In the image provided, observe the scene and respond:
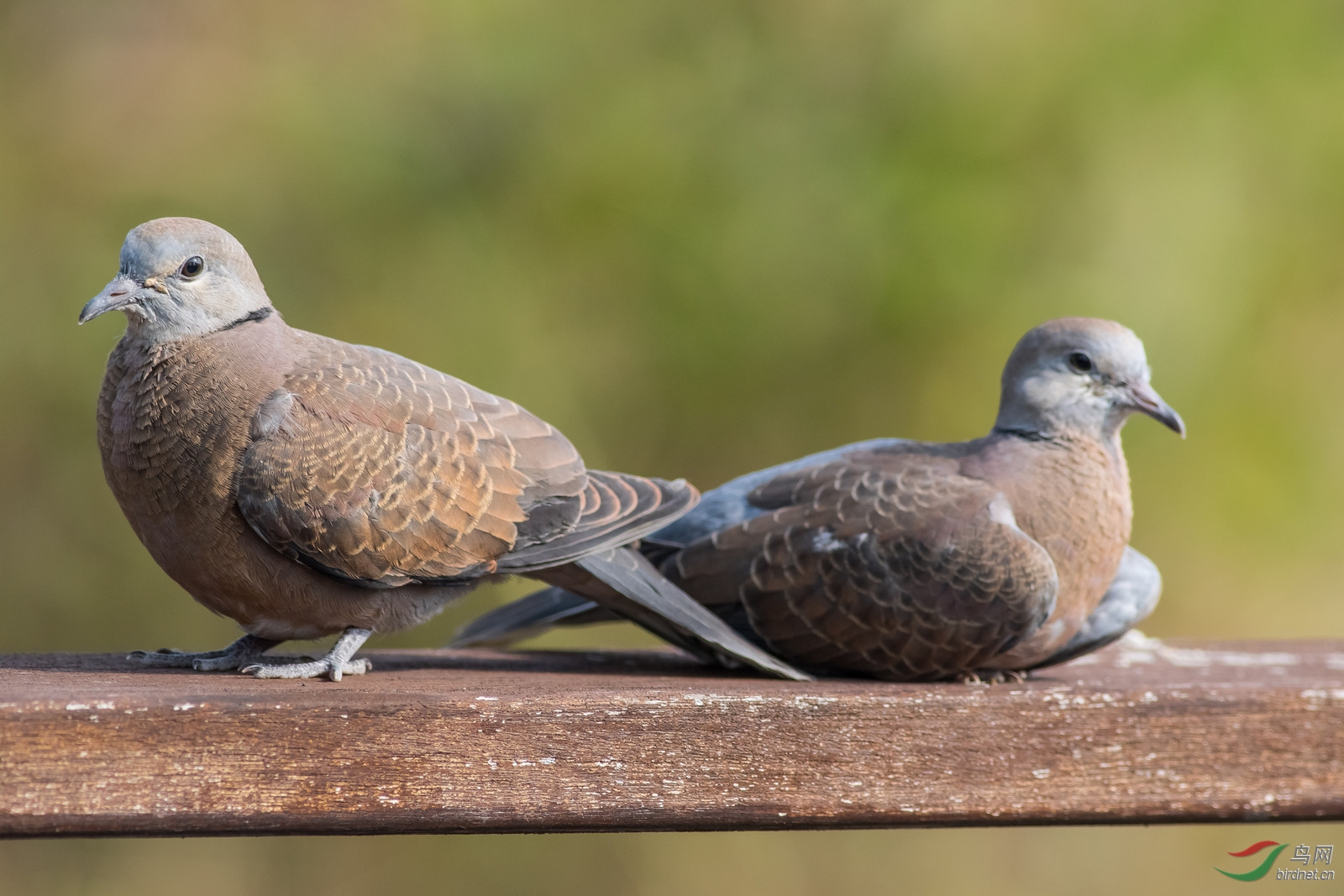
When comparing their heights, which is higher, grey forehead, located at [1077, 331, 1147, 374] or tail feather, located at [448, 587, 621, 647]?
grey forehead, located at [1077, 331, 1147, 374]

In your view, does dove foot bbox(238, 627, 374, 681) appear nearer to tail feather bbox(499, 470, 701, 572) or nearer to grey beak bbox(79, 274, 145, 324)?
tail feather bbox(499, 470, 701, 572)

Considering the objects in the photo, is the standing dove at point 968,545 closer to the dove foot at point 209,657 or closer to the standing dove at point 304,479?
the standing dove at point 304,479

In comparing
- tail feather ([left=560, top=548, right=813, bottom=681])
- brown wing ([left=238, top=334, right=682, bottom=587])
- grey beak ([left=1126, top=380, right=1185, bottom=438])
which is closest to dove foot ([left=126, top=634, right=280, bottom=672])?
brown wing ([left=238, top=334, right=682, bottom=587])

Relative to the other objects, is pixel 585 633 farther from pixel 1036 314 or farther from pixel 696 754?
pixel 696 754

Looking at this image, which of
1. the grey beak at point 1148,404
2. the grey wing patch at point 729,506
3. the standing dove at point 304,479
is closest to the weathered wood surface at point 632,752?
the standing dove at point 304,479

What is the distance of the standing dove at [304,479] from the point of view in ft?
6.82

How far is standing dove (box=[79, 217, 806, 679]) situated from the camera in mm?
2078

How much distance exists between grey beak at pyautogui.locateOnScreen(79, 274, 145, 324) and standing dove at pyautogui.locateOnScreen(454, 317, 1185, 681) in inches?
47.1

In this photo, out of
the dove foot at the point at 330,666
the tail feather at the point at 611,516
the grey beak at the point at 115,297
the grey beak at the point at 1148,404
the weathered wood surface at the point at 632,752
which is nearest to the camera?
the weathered wood surface at the point at 632,752

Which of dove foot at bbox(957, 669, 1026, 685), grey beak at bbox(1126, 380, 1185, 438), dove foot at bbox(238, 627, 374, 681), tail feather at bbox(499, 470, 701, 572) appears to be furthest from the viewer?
grey beak at bbox(1126, 380, 1185, 438)

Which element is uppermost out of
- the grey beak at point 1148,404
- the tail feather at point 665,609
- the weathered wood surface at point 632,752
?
the grey beak at point 1148,404

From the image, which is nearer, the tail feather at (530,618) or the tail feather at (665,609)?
the tail feather at (665,609)

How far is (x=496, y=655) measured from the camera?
2.72 m

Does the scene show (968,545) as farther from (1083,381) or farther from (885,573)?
(1083,381)
